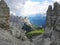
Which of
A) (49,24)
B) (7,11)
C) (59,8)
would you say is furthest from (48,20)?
(7,11)

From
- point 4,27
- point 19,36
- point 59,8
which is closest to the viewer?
point 19,36

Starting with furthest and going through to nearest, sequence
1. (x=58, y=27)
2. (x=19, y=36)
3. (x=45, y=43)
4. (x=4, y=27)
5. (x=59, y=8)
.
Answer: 1. (x=59, y=8)
2. (x=58, y=27)
3. (x=45, y=43)
4. (x=4, y=27)
5. (x=19, y=36)

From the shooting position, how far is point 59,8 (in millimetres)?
42688

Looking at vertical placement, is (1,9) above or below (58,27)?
above

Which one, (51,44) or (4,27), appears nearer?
(4,27)

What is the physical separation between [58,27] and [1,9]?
12.8m

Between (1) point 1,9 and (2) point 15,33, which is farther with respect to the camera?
(1) point 1,9

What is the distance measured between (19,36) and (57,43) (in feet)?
24.6

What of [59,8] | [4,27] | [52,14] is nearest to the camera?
[4,27]

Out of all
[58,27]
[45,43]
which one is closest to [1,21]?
[45,43]

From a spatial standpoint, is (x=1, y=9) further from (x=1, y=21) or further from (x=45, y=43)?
(x=45, y=43)

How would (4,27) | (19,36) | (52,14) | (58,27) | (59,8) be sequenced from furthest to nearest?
(52,14)
(59,8)
(58,27)
(4,27)
(19,36)

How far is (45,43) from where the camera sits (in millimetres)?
24250

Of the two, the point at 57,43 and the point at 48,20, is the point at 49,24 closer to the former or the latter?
the point at 48,20
